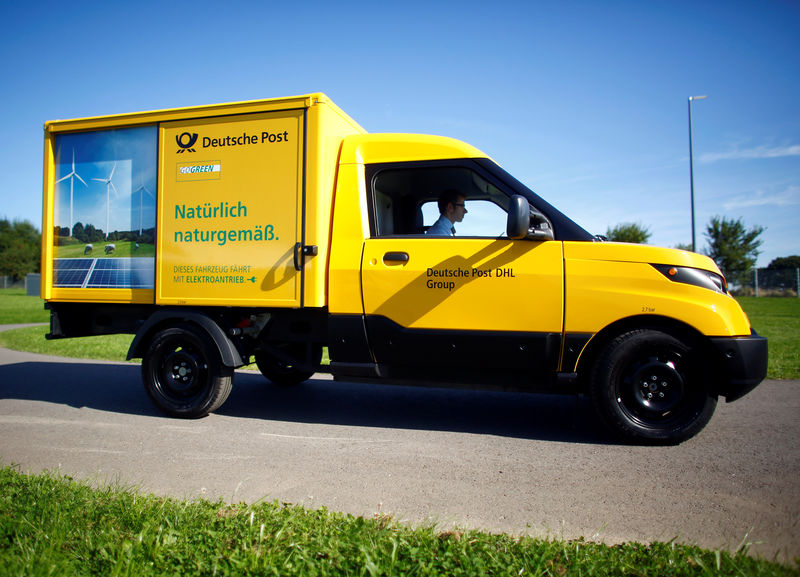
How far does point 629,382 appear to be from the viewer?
4.39m

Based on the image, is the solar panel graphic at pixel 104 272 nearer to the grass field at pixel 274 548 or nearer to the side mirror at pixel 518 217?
the grass field at pixel 274 548

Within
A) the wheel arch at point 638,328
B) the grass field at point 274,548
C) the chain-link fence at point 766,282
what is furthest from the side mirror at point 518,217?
the chain-link fence at point 766,282

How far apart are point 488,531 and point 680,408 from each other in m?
2.39

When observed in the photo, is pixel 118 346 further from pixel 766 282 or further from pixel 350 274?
pixel 766 282

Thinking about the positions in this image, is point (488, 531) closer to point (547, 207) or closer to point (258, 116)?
point (547, 207)

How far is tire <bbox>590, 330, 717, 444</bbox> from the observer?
14.1 ft

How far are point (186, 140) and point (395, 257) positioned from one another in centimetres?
243

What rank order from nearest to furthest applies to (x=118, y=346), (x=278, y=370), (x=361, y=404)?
1. (x=361, y=404)
2. (x=278, y=370)
3. (x=118, y=346)

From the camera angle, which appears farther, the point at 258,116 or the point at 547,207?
the point at 258,116

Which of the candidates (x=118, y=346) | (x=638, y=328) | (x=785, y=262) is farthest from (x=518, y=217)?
(x=785, y=262)

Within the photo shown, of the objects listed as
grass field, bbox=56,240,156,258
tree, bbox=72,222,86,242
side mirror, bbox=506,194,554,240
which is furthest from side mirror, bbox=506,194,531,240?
tree, bbox=72,222,86,242

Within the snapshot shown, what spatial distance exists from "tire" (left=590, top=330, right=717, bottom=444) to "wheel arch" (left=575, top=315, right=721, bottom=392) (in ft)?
0.26

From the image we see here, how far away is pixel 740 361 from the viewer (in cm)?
416

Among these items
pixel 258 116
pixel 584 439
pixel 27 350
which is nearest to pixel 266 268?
pixel 258 116
